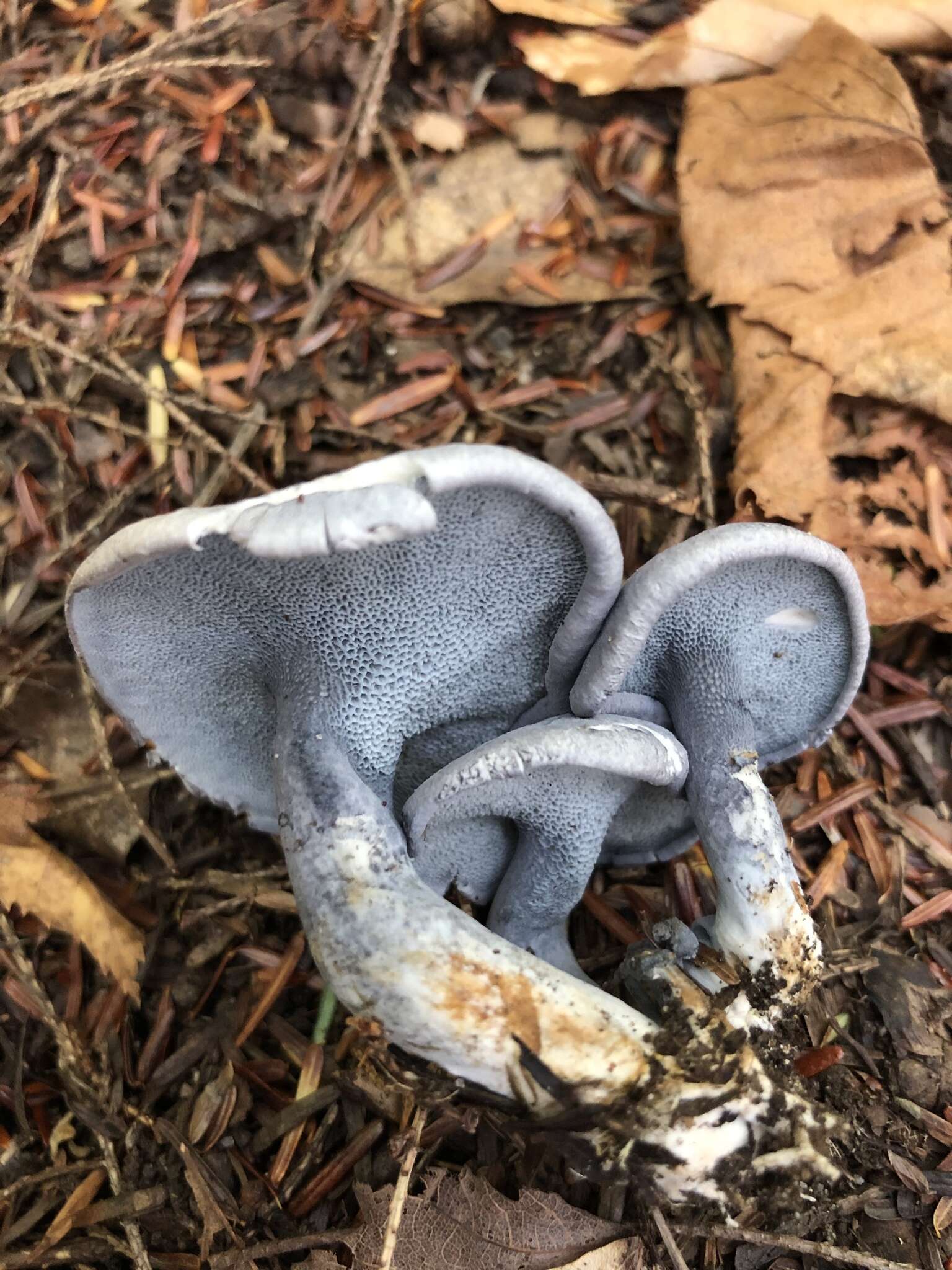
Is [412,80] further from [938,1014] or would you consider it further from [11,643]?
[938,1014]

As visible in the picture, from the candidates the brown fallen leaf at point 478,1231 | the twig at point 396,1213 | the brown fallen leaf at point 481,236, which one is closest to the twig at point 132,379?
the brown fallen leaf at point 481,236

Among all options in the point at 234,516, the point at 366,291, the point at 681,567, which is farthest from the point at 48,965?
the point at 366,291

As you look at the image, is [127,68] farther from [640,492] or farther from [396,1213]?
[396,1213]

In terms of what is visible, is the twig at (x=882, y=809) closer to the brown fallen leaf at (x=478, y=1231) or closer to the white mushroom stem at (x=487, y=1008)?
the white mushroom stem at (x=487, y=1008)

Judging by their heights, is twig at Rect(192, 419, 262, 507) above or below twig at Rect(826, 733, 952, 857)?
above

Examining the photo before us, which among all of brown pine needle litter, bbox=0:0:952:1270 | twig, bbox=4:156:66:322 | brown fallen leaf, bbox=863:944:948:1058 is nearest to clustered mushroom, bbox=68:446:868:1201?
brown pine needle litter, bbox=0:0:952:1270

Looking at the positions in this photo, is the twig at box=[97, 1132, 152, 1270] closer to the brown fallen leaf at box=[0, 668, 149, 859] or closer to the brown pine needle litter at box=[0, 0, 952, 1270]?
the brown pine needle litter at box=[0, 0, 952, 1270]

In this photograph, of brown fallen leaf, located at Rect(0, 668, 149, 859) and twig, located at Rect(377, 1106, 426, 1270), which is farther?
brown fallen leaf, located at Rect(0, 668, 149, 859)
